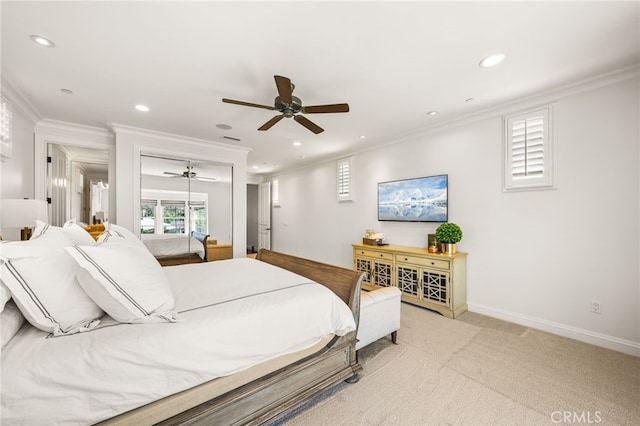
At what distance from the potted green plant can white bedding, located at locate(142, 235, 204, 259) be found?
370cm

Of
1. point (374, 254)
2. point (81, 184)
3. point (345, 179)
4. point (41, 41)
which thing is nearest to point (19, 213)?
point (41, 41)

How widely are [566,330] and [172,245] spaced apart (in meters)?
5.11

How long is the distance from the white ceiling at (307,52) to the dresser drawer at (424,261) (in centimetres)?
186

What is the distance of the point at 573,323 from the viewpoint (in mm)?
2594

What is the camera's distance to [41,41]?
6.16 feet

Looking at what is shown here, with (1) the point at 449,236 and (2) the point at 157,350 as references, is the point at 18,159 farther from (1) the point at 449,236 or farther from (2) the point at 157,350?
(1) the point at 449,236

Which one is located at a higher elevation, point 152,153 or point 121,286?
point 152,153

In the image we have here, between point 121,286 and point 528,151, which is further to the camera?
point 528,151

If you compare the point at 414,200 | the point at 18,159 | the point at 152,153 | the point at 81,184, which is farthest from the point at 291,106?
the point at 81,184

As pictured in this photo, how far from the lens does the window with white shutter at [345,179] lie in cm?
501

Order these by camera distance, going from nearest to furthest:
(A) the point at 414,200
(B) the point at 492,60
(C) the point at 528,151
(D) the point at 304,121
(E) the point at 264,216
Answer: (B) the point at 492,60
(D) the point at 304,121
(C) the point at 528,151
(A) the point at 414,200
(E) the point at 264,216

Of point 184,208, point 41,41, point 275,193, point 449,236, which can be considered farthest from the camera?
point 275,193

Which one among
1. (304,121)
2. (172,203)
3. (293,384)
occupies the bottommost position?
(293,384)

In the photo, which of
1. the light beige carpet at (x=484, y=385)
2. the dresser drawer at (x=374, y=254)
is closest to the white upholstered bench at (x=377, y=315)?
the light beige carpet at (x=484, y=385)
